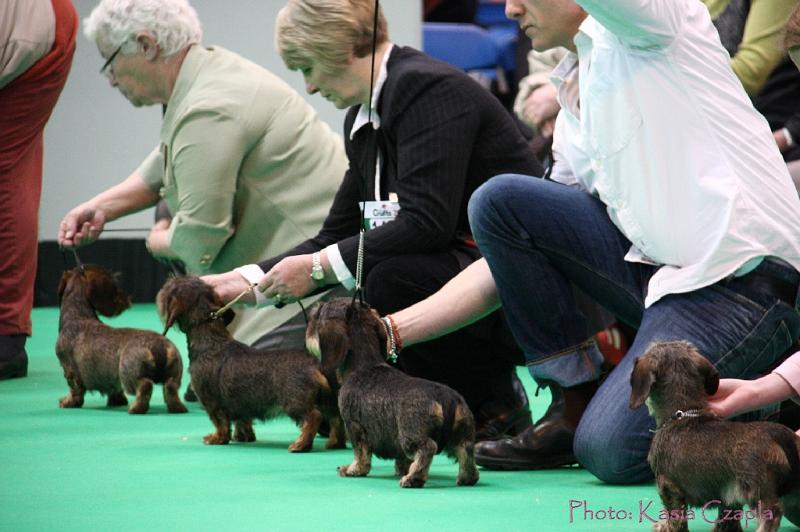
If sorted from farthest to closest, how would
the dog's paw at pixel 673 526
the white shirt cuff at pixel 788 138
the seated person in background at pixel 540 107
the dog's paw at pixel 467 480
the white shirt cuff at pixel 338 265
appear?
the seated person in background at pixel 540 107 → the white shirt cuff at pixel 788 138 → the white shirt cuff at pixel 338 265 → the dog's paw at pixel 467 480 → the dog's paw at pixel 673 526

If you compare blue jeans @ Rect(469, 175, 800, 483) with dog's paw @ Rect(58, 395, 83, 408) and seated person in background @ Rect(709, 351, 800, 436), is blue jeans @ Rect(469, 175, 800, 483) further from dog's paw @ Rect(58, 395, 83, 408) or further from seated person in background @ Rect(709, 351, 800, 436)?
dog's paw @ Rect(58, 395, 83, 408)

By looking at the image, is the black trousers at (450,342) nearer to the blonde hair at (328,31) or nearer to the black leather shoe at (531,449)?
the black leather shoe at (531,449)

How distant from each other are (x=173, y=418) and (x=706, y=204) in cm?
214

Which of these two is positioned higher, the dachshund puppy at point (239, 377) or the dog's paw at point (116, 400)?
the dachshund puppy at point (239, 377)

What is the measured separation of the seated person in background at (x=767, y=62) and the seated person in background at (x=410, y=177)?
2.81ft

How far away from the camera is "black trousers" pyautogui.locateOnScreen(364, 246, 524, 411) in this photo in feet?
12.0

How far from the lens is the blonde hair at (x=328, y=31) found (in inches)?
147

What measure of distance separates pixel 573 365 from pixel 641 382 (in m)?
0.82

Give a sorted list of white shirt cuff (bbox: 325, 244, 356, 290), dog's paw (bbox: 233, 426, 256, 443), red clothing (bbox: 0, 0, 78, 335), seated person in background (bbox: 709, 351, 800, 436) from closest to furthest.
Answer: seated person in background (bbox: 709, 351, 800, 436) < white shirt cuff (bbox: 325, 244, 356, 290) < dog's paw (bbox: 233, 426, 256, 443) < red clothing (bbox: 0, 0, 78, 335)

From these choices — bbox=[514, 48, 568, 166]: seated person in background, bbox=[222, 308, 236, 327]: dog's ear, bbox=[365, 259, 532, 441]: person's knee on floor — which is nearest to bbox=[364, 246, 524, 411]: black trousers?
bbox=[365, 259, 532, 441]: person's knee on floor

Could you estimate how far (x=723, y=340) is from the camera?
2.90 m

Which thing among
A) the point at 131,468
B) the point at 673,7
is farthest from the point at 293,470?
the point at 673,7

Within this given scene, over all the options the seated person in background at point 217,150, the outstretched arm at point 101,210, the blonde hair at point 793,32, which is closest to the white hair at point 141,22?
the seated person in background at point 217,150

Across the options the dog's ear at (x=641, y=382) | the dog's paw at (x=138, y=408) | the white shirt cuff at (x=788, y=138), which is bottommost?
the dog's paw at (x=138, y=408)
